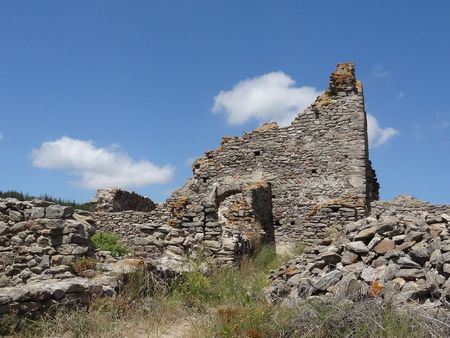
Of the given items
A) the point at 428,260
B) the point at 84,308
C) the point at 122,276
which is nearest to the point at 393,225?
the point at 428,260

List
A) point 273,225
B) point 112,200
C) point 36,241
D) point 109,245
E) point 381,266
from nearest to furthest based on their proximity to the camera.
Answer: point 381,266 < point 36,241 < point 109,245 < point 273,225 < point 112,200

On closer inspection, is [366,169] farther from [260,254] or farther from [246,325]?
[246,325]

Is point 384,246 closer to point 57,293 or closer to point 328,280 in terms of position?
point 328,280

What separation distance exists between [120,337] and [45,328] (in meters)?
0.83

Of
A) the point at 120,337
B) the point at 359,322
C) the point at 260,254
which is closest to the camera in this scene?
the point at 359,322

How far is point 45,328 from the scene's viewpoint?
532cm

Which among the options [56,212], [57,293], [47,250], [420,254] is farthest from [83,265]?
[420,254]

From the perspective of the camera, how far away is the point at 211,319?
217 inches

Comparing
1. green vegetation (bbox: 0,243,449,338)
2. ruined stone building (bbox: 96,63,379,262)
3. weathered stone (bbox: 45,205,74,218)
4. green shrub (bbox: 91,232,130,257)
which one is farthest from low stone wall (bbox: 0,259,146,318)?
ruined stone building (bbox: 96,63,379,262)

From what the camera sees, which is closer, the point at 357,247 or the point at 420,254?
the point at 420,254

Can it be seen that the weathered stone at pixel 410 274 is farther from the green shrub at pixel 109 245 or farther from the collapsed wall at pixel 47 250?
the green shrub at pixel 109 245

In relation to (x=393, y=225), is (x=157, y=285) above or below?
below

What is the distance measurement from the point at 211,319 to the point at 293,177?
34.5 feet

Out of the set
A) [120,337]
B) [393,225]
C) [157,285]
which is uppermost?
[393,225]
